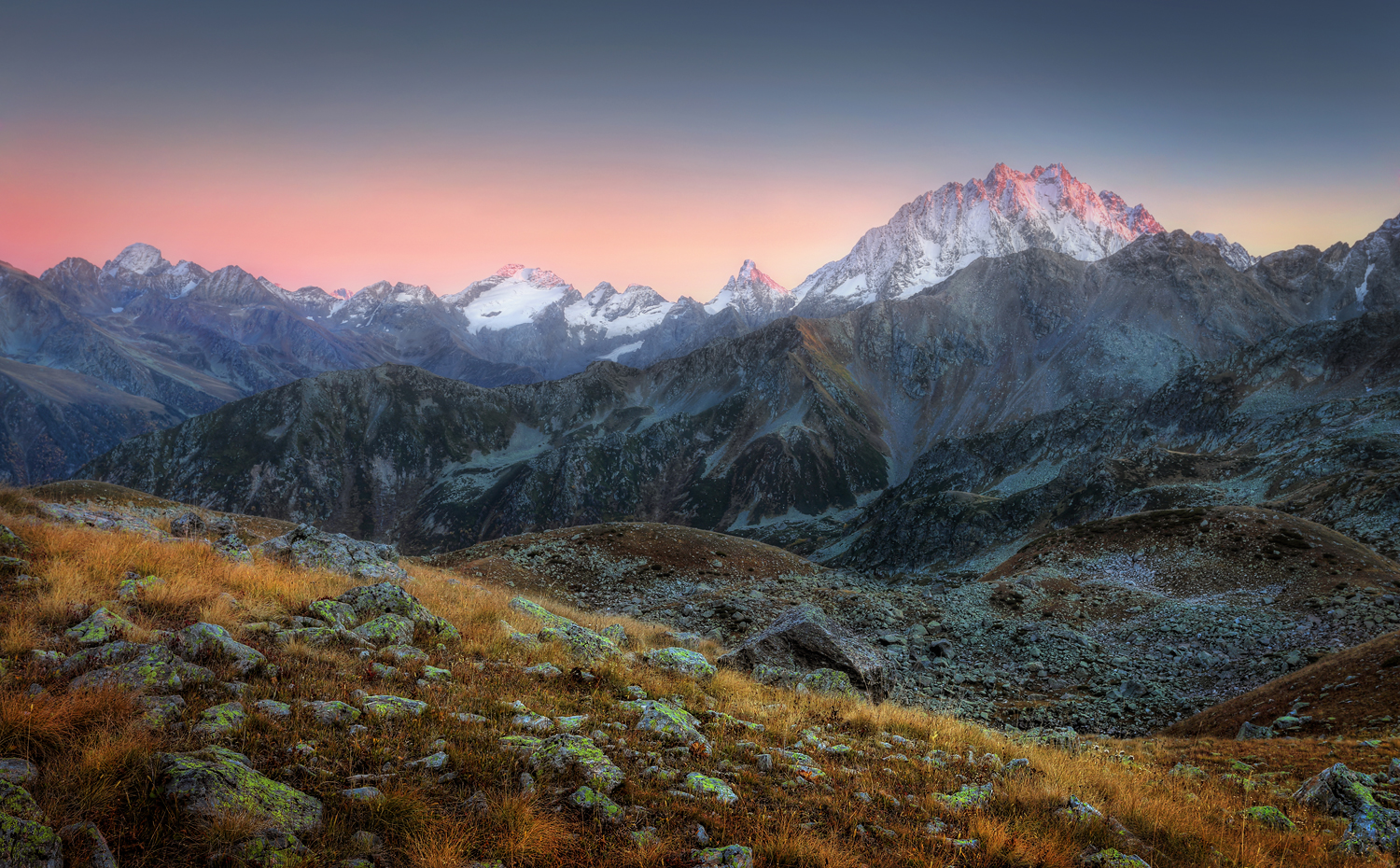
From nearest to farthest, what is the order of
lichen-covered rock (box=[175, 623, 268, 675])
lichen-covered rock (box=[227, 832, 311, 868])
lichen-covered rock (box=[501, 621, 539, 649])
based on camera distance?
lichen-covered rock (box=[227, 832, 311, 868]) < lichen-covered rock (box=[175, 623, 268, 675]) < lichen-covered rock (box=[501, 621, 539, 649])

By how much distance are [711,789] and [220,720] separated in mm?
5438

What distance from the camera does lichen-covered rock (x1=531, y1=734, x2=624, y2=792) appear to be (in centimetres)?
676

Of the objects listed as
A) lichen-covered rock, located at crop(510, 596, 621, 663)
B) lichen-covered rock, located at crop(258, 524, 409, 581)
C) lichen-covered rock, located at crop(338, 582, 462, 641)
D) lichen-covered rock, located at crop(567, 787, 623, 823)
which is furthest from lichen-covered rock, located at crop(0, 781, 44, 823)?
lichen-covered rock, located at crop(258, 524, 409, 581)

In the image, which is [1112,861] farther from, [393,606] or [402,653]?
[393,606]

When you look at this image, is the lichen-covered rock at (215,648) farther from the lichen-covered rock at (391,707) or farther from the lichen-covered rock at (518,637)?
the lichen-covered rock at (518,637)

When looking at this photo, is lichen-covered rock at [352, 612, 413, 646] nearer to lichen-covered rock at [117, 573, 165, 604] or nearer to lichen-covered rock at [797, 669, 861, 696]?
lichen-covered rock at [117, 573, 165, 604]

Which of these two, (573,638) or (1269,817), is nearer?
(1269,817)

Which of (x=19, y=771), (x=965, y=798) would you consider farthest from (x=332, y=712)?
(x=965, y=798)

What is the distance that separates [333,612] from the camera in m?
11.8

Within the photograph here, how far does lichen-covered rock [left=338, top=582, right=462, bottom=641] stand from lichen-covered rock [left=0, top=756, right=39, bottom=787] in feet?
23.8

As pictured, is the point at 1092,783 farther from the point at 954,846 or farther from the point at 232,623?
the point at 232,623

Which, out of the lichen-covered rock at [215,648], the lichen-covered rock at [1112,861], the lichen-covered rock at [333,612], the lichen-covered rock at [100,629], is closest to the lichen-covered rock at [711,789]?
the lichen-covered rock at [1112,861]

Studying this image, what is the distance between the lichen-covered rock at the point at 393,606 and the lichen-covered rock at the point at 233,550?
5126 mm

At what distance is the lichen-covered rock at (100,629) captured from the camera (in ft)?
26.2
